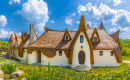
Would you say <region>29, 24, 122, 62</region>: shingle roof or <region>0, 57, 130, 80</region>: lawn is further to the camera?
<region>29, 24, 122, 62</region>: shingle roof

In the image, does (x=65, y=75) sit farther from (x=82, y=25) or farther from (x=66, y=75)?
(x=82, y=25)

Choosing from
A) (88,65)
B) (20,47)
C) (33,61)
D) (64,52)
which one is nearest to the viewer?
(88,65)

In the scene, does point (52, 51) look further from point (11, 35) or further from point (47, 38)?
point (11, 35)

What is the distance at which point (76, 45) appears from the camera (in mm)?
14258

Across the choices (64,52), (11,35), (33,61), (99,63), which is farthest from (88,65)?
(11,35)

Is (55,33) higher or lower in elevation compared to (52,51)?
higher

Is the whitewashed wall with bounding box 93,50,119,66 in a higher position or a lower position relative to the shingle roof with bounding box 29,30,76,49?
lower

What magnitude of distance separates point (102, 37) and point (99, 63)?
5778 millimetres

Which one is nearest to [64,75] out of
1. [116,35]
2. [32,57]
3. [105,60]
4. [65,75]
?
[65,75]

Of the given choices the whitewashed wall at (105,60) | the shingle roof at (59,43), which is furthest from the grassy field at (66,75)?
the shingle roof at (59,43)

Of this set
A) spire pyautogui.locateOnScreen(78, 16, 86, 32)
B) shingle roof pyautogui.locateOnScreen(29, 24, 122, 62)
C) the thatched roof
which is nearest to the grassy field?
the thatched roof

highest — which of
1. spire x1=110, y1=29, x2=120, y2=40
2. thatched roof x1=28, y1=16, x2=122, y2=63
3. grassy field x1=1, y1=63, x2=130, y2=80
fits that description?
spire x1=110, y1=29, x2=120, y2=40

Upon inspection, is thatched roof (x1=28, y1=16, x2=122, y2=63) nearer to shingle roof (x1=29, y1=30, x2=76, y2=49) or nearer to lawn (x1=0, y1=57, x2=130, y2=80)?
shingle roof (x1=29, y1=30, x2=76, y2=49)

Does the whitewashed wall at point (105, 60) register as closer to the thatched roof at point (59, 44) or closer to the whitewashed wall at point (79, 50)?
the thatched roof at point (59, 44)
